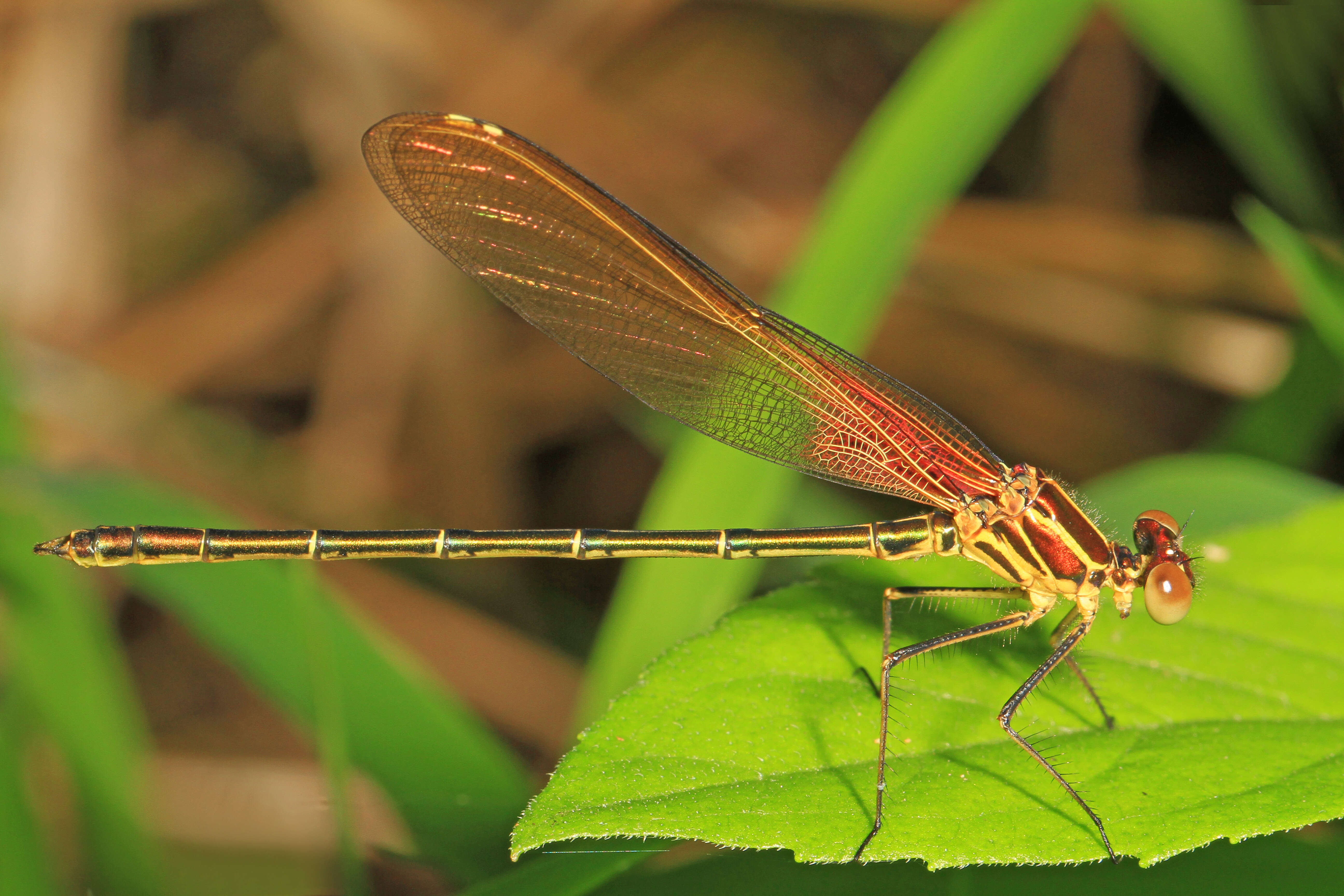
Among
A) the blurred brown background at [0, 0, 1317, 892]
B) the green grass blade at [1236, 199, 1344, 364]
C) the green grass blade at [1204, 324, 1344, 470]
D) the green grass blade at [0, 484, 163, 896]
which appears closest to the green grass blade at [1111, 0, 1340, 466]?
the green grass blade at [1204, 324, 1344, 470]

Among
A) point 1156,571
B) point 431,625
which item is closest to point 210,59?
point 431,625

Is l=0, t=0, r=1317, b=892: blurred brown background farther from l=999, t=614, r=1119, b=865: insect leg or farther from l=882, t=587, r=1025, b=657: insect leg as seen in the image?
l=999, t=614, r=1119, b=865: insect leg

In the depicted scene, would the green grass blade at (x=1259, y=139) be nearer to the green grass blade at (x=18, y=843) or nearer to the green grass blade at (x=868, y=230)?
the green grass blade at (x=868, y=230)

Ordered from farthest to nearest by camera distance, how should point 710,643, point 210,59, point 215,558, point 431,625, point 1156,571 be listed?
point 210,59, point 431,625, point 215,558, point 1156,571, point 710,643

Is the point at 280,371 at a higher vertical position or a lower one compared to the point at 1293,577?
higher

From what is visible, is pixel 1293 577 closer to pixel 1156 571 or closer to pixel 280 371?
pixel 1156 571

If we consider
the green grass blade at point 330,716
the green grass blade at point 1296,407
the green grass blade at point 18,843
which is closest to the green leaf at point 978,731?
the green grass blade at point 330,716
